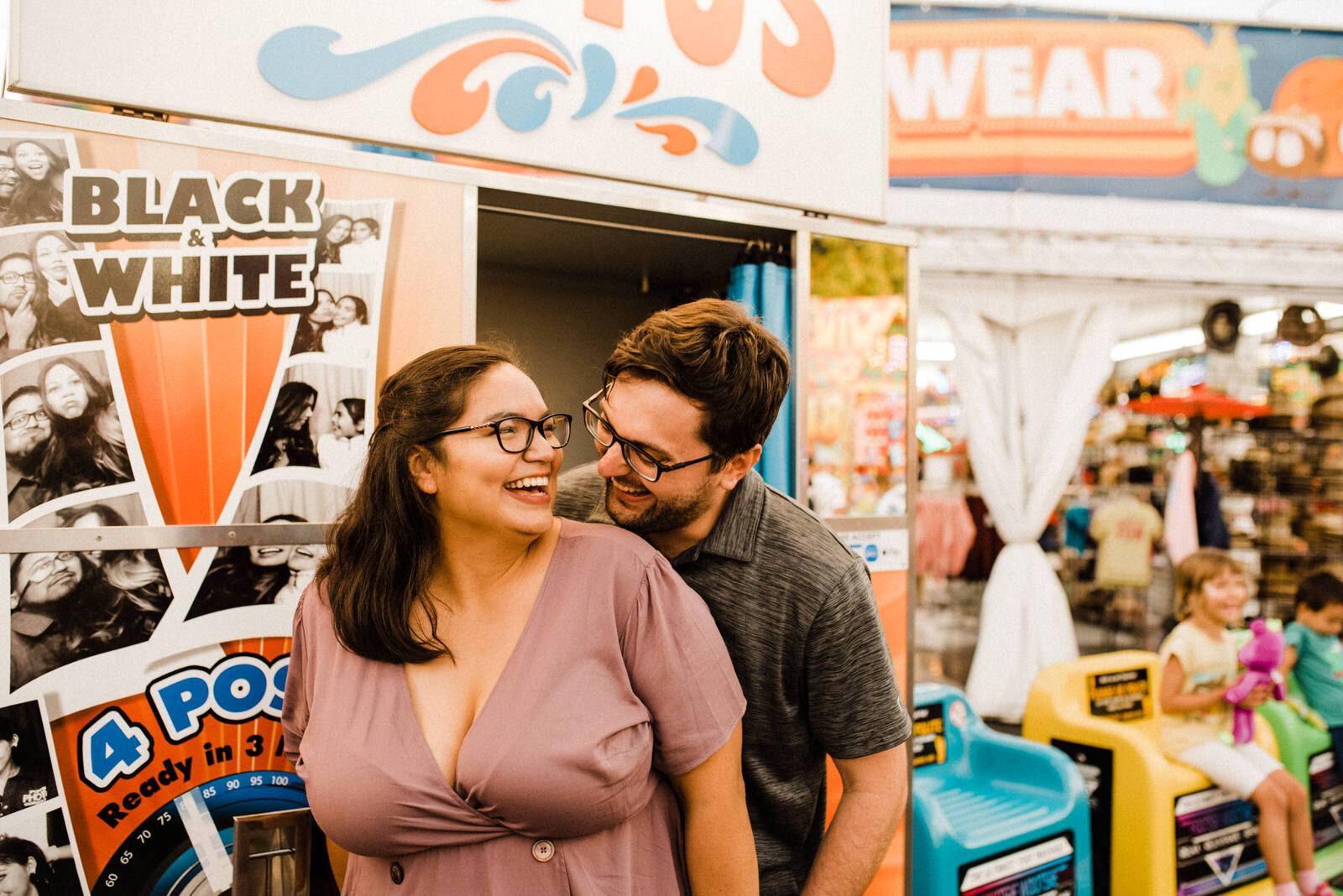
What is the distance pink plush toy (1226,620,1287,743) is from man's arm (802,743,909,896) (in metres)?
2.62

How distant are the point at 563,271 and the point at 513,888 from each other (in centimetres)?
186

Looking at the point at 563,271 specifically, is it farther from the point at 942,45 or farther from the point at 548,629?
the point at 942,45

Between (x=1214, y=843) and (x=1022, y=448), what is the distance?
251cm

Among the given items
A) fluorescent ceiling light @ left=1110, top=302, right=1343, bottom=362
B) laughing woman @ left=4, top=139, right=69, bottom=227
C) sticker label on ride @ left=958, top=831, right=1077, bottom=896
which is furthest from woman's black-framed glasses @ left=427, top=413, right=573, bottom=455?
fluorescent ceiling light @ left=1110, top=302, right=1343, bottom=362

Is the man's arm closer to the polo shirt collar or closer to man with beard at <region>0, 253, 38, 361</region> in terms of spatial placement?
the polo shirt collar

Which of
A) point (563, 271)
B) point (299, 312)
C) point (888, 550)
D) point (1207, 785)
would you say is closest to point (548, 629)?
point (299, 312)

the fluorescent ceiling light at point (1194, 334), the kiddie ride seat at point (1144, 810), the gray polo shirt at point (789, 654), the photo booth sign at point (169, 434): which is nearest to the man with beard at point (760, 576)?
the gray polo shirt at point (789, 654)

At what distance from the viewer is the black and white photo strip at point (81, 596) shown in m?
1.47

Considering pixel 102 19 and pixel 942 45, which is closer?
pixel 102 19

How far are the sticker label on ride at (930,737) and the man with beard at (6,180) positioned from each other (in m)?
2.90

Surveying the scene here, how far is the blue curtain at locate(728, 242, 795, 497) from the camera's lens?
2.19 metres

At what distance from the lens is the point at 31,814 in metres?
1.47

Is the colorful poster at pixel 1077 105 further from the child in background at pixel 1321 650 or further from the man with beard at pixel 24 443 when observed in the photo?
the man with beard at pixel 24 443

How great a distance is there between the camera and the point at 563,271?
256cm
